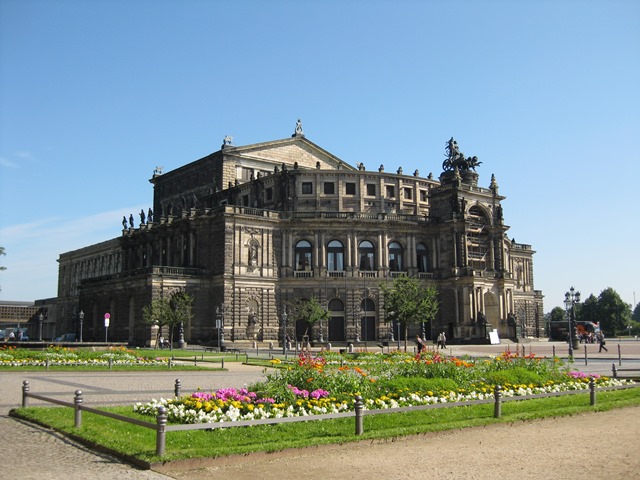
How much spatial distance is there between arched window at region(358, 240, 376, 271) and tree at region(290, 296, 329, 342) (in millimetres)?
7329

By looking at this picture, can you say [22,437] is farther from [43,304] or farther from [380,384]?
[43,304]

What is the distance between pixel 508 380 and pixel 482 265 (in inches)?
2331

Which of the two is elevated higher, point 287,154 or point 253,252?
point 287,154

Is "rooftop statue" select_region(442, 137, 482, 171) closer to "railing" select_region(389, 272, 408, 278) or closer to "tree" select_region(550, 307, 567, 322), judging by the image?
"railing" select_region(389, 272, 408, 278)

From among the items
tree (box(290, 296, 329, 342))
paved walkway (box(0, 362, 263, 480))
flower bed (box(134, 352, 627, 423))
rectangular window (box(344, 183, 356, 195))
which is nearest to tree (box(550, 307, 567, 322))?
rectangular window (box(344, 183, 356, 195))

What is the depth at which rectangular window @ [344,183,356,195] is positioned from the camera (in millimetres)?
77625

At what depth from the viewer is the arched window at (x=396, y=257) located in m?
76.2

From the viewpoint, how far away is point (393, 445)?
14617 millimetres

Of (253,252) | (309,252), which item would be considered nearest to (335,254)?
(309,252)

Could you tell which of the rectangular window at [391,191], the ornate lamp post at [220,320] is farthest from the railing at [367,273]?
the ornate lamp post at [220,320]

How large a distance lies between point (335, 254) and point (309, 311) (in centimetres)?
866

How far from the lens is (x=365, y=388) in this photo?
18719 mm

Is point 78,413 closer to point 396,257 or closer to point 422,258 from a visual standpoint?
point 396,257

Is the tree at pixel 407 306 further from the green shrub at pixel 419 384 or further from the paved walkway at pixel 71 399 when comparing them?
the green shrub at pixel 419 384
